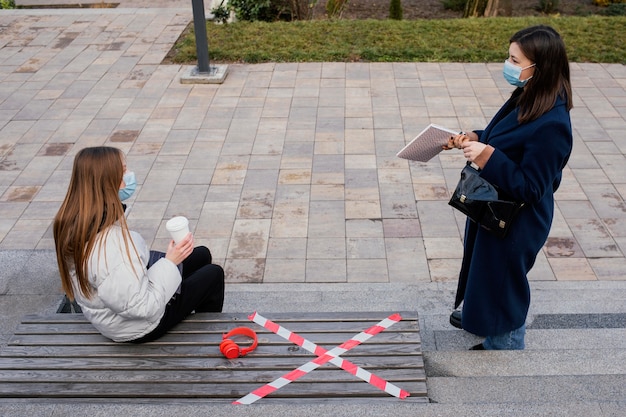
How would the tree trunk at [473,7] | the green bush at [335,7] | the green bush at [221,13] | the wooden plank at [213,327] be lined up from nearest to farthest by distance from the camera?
the wooden plank at [213,327], the green bush at [221,13], the green bush at [335,7], the tree trunk at [473,7]

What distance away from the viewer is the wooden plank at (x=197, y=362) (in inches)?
123

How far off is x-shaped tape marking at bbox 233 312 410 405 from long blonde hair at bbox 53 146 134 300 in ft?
2.79

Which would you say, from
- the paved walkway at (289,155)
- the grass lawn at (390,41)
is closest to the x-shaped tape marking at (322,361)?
the paved walkway at (289,155)

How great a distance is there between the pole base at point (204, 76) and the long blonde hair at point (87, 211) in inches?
221

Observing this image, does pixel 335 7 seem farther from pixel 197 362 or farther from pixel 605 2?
A: pixel 197 362

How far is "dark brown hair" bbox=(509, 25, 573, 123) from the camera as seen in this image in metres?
3.06

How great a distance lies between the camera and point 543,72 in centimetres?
309

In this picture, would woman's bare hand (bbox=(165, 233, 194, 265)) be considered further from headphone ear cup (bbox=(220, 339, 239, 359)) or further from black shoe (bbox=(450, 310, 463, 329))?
black shoe (bbox=(450, 310, 463, 329))

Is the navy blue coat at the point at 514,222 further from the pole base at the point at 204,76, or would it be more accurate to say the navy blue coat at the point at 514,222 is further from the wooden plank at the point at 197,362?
the pole base at the point at 204,76

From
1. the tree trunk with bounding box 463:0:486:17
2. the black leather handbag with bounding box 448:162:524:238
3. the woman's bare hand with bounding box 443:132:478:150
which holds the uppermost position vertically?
the woman's bare hand with bounding box 443:132:478:150

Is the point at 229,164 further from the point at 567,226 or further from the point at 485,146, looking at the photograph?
the point at 485,146

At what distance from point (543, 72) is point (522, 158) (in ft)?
1.27

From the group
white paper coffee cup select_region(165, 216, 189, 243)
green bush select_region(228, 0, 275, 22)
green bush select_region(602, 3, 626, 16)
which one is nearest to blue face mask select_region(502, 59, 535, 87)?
white paper coffee cup select_region(165, 216, 189, 243)

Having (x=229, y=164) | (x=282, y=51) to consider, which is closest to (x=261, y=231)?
(x=229, y=164)
